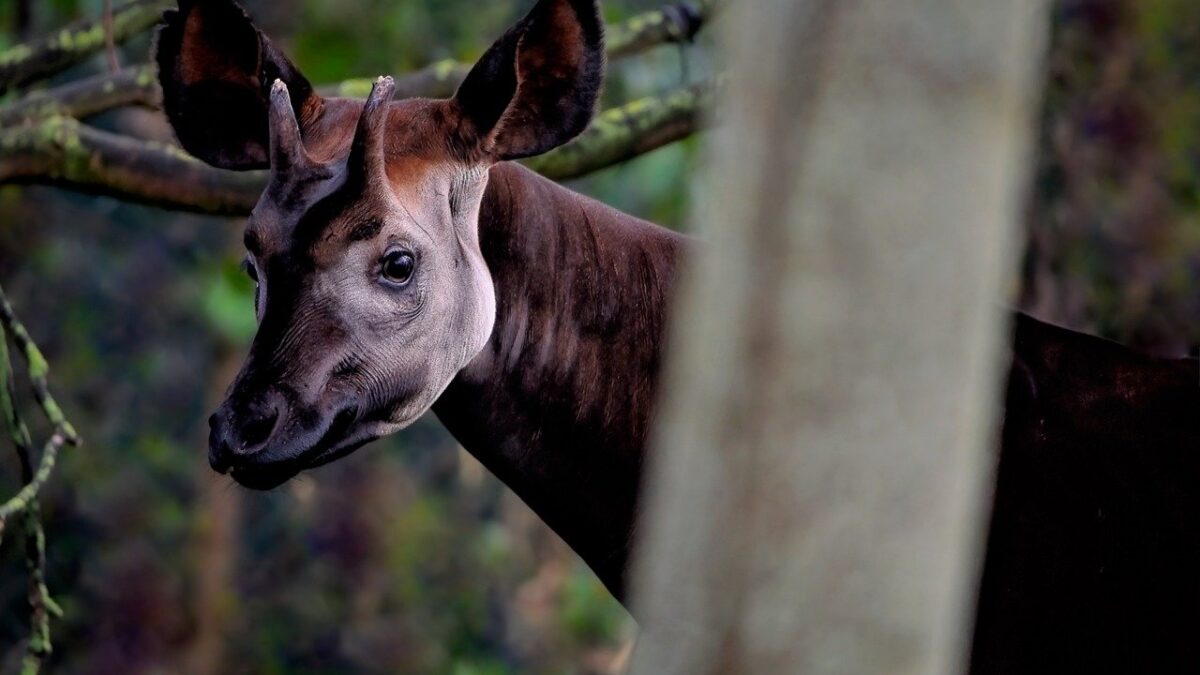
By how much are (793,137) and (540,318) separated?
2352mm

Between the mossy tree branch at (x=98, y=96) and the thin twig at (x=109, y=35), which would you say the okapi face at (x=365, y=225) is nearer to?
the thin twig at (x=109, y=35)

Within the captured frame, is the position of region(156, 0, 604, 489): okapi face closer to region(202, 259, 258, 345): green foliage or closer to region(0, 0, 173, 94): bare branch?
region(0, 0, 173, 94): bare branch

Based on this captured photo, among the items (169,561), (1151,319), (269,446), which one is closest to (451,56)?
(1151,319)

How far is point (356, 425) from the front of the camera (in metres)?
3.74

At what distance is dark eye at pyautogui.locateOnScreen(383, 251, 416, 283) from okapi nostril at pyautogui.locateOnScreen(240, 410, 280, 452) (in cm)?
45

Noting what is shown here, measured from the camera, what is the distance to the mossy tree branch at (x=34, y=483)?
4.21 meters

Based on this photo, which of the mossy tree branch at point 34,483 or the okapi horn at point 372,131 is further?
the mossy tree branch at point 34,483

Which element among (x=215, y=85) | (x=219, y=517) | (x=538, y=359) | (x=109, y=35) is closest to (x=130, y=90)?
(x=109, y=35)

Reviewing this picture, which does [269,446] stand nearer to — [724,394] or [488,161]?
[488,161]

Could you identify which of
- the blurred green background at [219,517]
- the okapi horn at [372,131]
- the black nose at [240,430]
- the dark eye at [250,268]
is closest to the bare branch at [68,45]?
the dark eye at [250,268]

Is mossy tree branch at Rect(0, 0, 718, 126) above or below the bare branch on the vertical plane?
below

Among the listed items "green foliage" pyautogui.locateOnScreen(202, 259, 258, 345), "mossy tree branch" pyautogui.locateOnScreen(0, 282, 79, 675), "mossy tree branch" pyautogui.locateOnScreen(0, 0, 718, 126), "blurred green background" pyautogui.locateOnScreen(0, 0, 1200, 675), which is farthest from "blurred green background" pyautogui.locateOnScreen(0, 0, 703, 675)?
"mossy tree branch" pyautogui.locateOnScreen(0, 282, 79, 675)

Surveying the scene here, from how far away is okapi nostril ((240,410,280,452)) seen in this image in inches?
137

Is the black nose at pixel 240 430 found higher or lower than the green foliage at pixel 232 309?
→ higher
